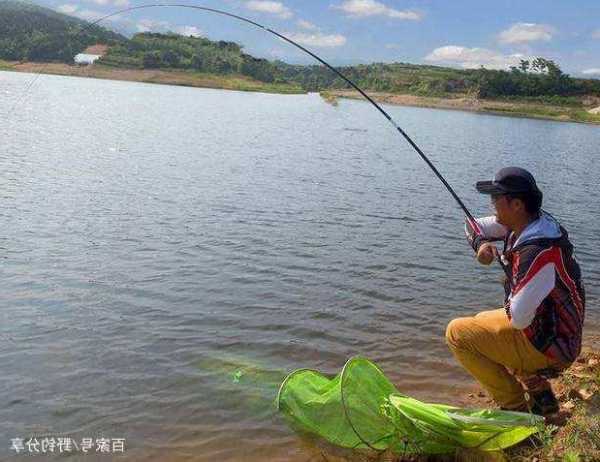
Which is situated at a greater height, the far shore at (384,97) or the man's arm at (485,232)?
the far shore at (384,97)

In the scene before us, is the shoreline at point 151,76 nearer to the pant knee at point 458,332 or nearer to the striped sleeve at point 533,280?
the pant knee at point 458,332

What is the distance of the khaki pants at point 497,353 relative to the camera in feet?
16.0

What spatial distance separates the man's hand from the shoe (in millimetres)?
1236

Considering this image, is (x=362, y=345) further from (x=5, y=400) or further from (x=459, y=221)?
(x=459, y=221)

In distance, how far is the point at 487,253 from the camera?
5.18 metres

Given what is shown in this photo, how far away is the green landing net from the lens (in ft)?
15.1

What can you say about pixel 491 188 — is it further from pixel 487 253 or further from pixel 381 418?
pixel 381 418

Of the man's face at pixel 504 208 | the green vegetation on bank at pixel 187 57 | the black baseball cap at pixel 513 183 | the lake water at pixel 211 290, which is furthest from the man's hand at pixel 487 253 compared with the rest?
the green vegetation on bank at pixel 187 57

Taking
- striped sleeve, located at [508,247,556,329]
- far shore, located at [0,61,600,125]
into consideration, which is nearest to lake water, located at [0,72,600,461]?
striped sleeve, located at [508,247,556,329]

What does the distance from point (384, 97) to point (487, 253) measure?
13433cm

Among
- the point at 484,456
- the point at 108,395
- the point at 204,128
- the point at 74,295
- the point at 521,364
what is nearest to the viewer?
the point at 484,456

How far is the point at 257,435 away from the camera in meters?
5.75

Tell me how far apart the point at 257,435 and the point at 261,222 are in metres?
8.71

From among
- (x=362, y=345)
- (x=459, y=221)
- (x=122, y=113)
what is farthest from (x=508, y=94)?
(x=362, y=345)
